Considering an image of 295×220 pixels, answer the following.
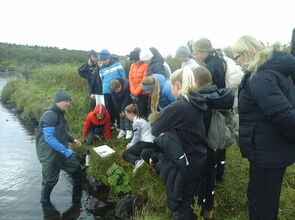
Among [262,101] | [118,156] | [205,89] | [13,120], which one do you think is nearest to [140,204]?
[118,156]

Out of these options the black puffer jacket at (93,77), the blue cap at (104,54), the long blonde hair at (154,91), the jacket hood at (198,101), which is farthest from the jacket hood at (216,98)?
the black puffer jacket at (93,77)

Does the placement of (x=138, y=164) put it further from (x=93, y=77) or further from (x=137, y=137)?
(x=93, y=77)

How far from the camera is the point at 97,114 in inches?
293

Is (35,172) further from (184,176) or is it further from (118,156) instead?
(184,176)

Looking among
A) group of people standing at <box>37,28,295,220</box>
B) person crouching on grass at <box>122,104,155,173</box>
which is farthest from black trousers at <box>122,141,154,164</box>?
group of people standing at <box>37,28,295,220</box>

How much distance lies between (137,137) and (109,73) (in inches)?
94.4

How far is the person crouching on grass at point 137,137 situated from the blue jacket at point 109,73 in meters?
2.00

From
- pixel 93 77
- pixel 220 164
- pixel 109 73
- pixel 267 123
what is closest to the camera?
pixel 267 123

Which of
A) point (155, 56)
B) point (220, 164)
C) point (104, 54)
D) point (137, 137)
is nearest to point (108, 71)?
point (104, 54)

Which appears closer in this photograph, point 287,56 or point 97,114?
point 287,56

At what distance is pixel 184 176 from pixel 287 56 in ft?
5.32

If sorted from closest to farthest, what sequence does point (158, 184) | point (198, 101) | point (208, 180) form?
1. point (198, 101)
2. point (208, 180)
3. point (158, 184)

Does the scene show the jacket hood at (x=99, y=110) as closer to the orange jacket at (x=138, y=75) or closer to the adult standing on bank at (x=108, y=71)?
the adult standing on bank at (x=108, y=71)

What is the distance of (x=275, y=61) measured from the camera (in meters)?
2.92
